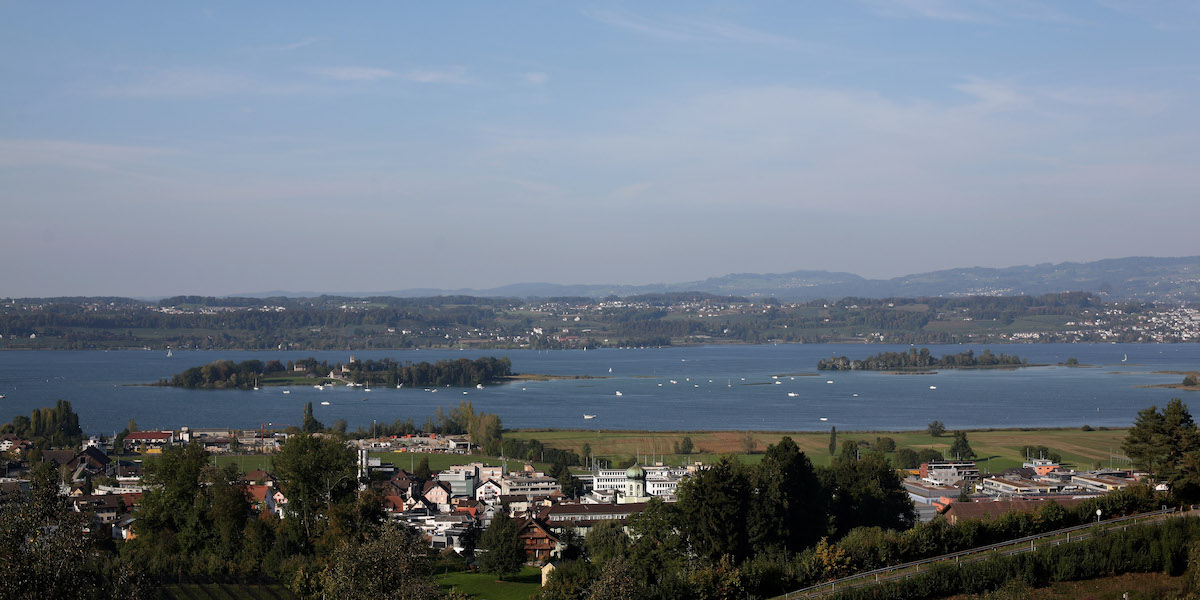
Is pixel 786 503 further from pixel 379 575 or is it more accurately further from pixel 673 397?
pixel 673 397

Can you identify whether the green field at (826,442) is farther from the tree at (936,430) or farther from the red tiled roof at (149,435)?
the red tiled roof at (149,435)

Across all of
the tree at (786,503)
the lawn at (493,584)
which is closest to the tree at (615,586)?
the lawn at (493,584)

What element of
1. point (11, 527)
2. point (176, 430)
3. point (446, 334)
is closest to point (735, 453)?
point (176, 430)

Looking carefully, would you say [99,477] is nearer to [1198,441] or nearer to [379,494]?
[379,494]

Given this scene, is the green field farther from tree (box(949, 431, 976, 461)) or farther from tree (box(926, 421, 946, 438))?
tree (box(949, 431, 976, 461))

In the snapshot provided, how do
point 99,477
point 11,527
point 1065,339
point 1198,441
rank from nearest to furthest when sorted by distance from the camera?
point 11,527
point 1198,441
point 99,477
point 1065,339
